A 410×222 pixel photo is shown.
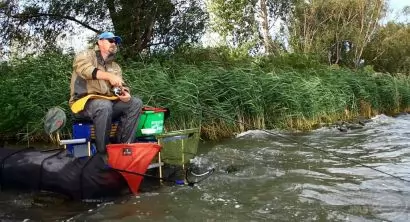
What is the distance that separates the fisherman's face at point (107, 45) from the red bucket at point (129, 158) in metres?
1.17

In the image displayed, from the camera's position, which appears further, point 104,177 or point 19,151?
point 19,151

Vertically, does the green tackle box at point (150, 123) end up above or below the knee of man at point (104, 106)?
below

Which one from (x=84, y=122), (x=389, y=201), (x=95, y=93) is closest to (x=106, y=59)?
(x=95, y=93)

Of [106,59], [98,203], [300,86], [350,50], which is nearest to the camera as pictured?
[98,203]

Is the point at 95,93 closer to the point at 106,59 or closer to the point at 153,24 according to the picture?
the point at 106,59

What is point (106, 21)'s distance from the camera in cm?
1330

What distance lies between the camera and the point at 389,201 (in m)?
4.45

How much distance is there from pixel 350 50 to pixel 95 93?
2955 centimetres

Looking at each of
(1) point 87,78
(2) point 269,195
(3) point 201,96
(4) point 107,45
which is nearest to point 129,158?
(1) point 87,78

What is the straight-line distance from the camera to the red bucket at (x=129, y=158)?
443 cm

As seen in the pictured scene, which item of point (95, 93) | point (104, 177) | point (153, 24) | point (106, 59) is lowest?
point (104, 177)

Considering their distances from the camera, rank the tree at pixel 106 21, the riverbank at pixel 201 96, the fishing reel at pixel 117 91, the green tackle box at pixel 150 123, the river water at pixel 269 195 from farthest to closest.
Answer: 1. the tree at pixel 106 21
2. the riverbank at pixel 201 96
3. the green tackle box at pixel 150 123
4. the fishing reel at pixel 117 91
5. the river water at pixel 269 195

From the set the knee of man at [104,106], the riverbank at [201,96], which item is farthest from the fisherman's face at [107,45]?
the riverbank at [201,96]

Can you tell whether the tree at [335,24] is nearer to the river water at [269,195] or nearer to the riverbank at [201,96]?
the riverbank at [201,96]
